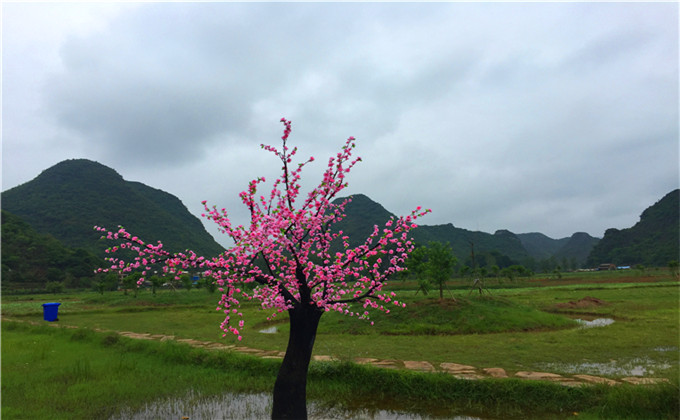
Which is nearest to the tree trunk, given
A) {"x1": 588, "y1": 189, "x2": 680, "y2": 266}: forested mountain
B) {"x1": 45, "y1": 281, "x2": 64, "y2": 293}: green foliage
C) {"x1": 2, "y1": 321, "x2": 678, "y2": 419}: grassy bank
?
{"x1": 2, "y1": 321, "x2": 678, "y2": 419}: grassy bank

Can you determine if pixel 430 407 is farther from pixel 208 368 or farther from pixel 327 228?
pixel 208 368

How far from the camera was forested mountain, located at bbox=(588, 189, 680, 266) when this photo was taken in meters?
110

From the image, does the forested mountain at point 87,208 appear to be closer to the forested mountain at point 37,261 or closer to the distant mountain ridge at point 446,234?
the forested mountain at point 37,261

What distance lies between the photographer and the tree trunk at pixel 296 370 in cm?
721

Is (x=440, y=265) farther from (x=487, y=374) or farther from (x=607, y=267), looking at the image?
(x=607, y=267)

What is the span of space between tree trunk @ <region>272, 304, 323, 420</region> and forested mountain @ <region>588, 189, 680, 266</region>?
131 m

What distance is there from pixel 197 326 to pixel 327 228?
2088cm

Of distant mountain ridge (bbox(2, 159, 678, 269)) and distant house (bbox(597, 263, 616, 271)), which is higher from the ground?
distant mountain ridge (bbox(2, 159, 678, 269))

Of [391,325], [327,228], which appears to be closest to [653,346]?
[391,325]

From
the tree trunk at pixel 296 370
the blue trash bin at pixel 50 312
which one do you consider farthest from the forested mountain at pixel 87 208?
the tree trunk at pixel 296 370

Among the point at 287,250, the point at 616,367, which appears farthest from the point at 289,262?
the point at 616,367

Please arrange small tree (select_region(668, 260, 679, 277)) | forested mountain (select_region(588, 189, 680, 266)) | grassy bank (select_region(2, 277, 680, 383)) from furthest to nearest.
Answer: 1. forested mountain (select_region(588, 189, 680, 266))
2. small tree (select_region(668, 260, 679, 277))
3. grassy bank (select_region(2, 277, 680, 383))

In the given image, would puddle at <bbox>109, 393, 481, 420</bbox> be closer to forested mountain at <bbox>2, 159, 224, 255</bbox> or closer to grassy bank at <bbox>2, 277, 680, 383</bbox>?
grassy bank at <bbox>2, 277, 680, 383</bbox>

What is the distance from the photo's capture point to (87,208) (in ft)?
392
